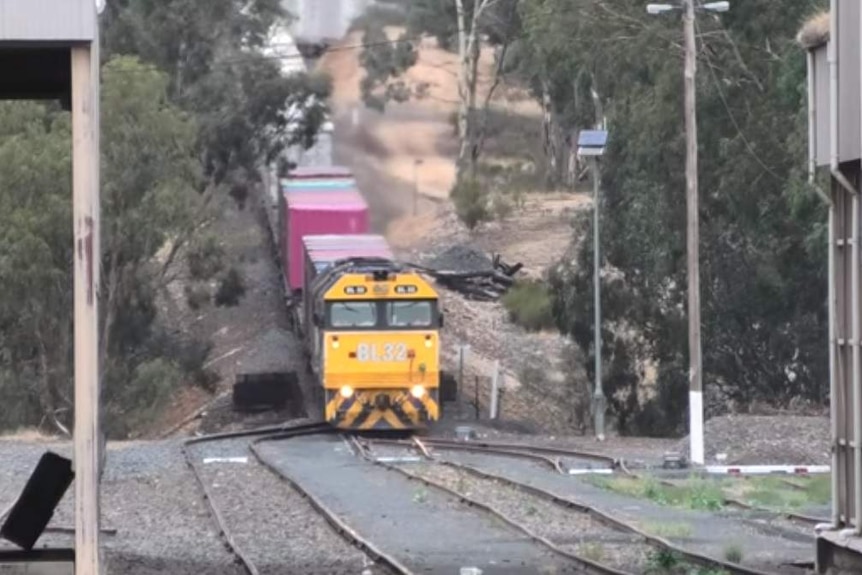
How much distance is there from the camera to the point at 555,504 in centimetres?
2144

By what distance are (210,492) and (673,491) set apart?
5.93 meters

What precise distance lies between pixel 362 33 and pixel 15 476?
12.8 meters

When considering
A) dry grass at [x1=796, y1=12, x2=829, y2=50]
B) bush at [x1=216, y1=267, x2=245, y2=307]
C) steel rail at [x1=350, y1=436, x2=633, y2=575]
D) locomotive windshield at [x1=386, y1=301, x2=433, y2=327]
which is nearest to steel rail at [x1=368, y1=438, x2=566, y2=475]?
steel rail at [x1=350, y1=436, x2=633, y2=575]

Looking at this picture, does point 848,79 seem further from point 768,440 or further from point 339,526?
point 768,440

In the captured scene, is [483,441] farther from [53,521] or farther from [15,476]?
[53,521]

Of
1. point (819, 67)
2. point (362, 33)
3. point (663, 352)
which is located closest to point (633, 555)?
point (819, 67)

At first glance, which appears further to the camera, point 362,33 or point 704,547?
point 362,33

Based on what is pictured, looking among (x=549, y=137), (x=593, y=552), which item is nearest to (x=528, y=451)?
(x=593, y=552)

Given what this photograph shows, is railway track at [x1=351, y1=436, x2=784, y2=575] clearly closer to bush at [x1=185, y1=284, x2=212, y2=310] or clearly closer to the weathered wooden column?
the weathered wooden column

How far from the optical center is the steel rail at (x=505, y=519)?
1523cm

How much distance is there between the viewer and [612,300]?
45.0 metres

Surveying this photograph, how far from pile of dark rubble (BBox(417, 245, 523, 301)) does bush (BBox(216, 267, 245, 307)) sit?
17.7 ft

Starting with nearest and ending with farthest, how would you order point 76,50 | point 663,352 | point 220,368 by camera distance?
point 76,50 → point 663,352 → point 220,368

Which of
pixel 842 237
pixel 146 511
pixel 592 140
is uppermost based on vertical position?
pixel 592 140
